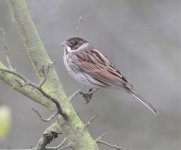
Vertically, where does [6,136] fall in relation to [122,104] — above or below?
below

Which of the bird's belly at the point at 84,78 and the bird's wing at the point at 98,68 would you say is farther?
the bird's wing at the point at 98,68

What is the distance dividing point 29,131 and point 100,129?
1.25 meters

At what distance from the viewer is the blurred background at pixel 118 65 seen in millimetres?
12055

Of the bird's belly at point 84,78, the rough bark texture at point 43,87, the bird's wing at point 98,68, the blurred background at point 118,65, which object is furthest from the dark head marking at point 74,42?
the blurred background at point 118,65

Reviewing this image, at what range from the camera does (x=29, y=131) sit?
12281 mm

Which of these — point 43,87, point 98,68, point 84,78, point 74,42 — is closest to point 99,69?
point 98,68

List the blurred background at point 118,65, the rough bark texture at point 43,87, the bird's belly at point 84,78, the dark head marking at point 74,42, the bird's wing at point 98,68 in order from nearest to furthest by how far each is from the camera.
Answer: the rough bark texture at point 43,87 → the bird's belly at point 84,78 → the bird's wing at point 98,68 → the dark head marking at point 74,42 → the blurred background at point 118,65

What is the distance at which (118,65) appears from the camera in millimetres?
12773

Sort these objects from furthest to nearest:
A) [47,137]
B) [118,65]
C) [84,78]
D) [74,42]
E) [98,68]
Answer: [118,65] → [74,42] → [98,68] → [84,78] → [47,137]

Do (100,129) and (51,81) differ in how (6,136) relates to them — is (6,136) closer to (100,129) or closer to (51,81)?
(51,81)

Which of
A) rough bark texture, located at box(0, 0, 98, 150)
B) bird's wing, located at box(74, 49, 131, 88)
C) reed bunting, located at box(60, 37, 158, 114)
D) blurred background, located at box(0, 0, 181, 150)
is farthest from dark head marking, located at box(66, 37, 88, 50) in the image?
blurred background, located at box(0, 0, 181, 150)

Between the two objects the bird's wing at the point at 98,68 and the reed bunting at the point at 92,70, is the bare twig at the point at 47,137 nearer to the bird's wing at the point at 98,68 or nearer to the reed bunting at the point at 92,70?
the reed bunting at the point at 92,70

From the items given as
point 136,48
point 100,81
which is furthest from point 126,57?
point 100,81

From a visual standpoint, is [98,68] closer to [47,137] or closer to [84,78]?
[84,78]
